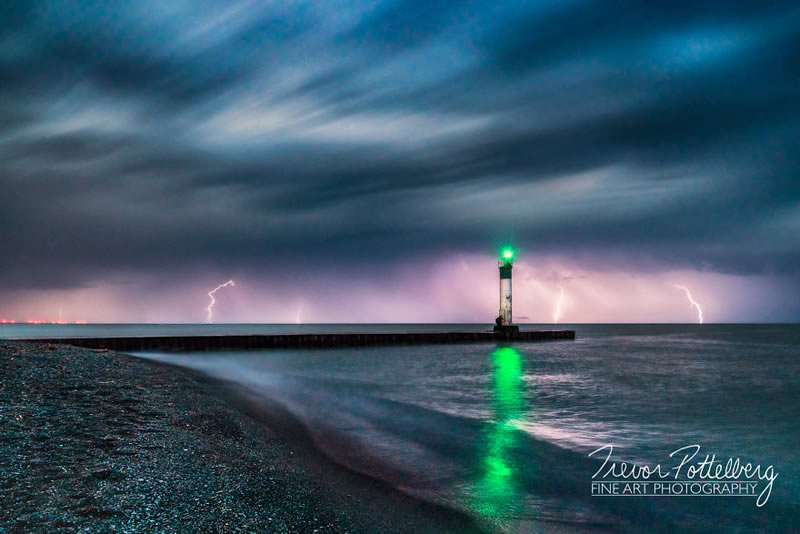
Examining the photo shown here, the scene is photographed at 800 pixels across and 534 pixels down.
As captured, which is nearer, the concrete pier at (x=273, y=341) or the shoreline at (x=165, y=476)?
the shoreline at (x=165, y=476)

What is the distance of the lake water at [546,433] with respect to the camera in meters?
7.40

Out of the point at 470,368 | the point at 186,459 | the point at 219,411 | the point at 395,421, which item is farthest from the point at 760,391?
the point at 186,459

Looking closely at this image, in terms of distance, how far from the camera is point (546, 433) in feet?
44.4

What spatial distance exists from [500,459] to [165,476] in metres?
6.76

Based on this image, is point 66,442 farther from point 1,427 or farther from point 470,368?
point 470,368

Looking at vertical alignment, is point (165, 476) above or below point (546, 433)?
above

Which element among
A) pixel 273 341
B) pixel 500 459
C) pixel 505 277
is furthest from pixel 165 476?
pixel 505 277

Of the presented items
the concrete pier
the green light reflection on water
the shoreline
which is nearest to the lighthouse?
the concrete pier

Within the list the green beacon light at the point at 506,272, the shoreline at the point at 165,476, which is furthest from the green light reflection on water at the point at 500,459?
the green beacon light at the point at 506,272

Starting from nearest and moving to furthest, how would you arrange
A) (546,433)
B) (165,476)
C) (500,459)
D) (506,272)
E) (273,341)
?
(165,476) → (500,459) → (546,433) → (273,341) → (506,272)

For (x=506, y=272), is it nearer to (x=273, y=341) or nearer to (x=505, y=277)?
(x=505, y=277)

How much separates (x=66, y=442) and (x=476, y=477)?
21.3 ft

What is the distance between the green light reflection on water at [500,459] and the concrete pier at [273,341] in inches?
1259

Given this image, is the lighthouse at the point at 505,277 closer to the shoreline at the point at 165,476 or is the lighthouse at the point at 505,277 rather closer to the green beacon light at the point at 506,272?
the green beacon light at the point at 506,272
